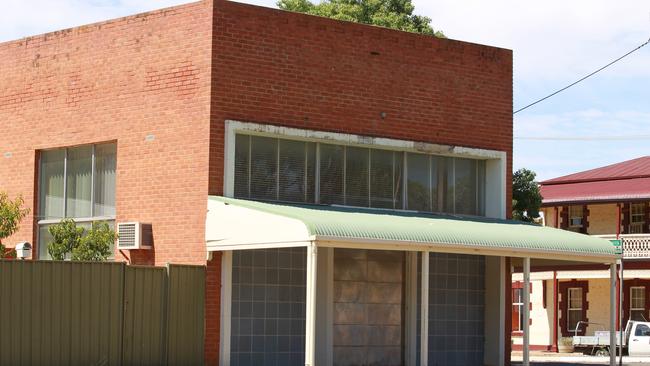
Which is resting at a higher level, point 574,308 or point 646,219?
point 646,219

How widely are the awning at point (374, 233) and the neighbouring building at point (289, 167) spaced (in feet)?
0.17

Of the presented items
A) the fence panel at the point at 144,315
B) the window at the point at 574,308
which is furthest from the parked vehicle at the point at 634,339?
the fence panel at the point at 144,315

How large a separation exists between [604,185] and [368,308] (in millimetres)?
24158

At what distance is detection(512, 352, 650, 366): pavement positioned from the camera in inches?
1236

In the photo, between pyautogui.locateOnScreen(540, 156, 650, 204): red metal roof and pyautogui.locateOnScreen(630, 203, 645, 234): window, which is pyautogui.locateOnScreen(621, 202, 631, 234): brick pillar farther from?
pyautogui.locateOnScreen(540, 156, 650, 204): red metal roof

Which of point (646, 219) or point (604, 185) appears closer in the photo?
point (646, 219)

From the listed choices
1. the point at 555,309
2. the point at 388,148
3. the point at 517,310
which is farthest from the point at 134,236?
the point at 517,310

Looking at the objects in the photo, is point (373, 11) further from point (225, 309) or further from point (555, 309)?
point (225, 309)

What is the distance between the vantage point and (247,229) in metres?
19.9

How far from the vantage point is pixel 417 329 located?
77.7 feet

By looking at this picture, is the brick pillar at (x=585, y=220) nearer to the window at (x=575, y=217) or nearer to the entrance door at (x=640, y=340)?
the window at (x=575, y=217)

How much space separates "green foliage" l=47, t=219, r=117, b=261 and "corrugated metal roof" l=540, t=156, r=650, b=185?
27.1m

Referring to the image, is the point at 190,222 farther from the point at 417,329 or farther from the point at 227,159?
the point at 417,329

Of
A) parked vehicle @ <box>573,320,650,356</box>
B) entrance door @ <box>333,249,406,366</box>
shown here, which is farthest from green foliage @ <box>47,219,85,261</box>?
parked vehicle @ <box>573,320,650,356</box>
